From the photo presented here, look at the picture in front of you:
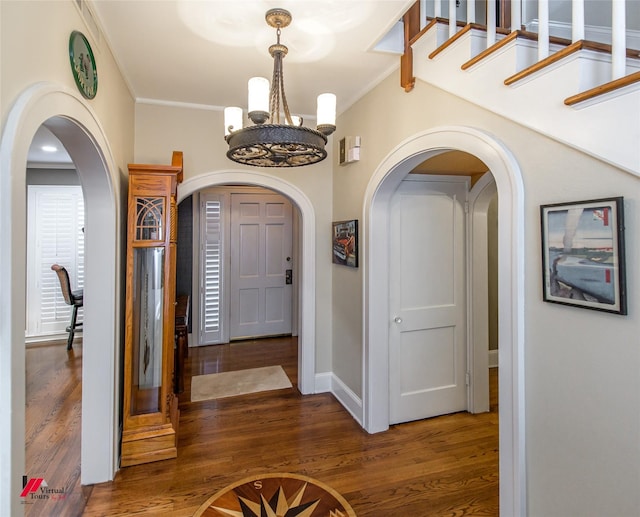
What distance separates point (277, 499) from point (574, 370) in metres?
1.75

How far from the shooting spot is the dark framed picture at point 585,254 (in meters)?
1.19

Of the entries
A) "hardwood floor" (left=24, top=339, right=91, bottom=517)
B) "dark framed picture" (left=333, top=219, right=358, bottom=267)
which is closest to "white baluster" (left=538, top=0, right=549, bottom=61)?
"dark framed picture" (left=333, top=219, right=358, bottom=267)

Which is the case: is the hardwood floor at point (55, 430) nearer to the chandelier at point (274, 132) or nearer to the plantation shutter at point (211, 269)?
the plantation shutter at point (211, 269)

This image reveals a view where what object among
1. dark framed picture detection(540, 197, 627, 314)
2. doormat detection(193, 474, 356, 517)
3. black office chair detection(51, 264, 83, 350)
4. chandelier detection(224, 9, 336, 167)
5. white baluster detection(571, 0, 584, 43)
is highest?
white baluster detection(571, 0, 584, 43)

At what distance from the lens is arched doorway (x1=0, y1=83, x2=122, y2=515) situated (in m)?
1.05

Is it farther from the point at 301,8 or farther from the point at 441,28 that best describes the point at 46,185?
the point at 441,28

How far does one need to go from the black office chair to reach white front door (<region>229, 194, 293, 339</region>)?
2.05m

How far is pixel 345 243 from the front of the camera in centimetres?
319

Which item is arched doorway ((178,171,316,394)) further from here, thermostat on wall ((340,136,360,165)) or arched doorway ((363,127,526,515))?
arched doorway ((363,127,526,515))

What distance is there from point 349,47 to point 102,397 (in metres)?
2.68

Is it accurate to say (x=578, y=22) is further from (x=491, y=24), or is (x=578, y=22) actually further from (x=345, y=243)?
(x=345, y=243)

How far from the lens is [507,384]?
5.31 feet

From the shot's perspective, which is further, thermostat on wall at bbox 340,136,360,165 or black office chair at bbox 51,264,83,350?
black office chair at bbox 51,264,83,350

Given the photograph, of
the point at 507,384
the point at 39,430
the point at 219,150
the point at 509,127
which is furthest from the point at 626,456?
the point at 39,430
